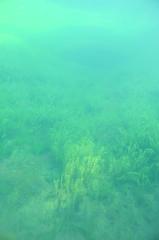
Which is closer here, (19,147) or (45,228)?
(45,228)

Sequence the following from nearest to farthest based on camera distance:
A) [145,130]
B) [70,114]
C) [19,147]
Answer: [19,147] → [145,130] → [70,114]

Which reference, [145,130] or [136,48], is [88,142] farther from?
[136,48]

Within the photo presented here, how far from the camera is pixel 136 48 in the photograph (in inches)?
570

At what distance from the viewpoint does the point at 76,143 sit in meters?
4.88

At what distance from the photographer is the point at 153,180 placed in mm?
4273

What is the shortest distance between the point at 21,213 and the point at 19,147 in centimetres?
168

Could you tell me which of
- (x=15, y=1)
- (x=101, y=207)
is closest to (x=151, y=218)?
(x=101, y=207)

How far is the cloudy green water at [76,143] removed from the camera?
335cm

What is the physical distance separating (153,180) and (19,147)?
2.76 meters

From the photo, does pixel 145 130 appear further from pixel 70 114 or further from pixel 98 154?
pixel 70 114

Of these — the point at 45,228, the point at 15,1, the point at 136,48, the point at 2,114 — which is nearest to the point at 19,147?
the point at 2,114

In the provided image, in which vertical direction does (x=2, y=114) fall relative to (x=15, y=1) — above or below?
below

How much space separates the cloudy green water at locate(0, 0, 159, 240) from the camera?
132 inches

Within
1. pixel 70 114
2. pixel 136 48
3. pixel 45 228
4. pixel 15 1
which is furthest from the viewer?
pixel 15 1
